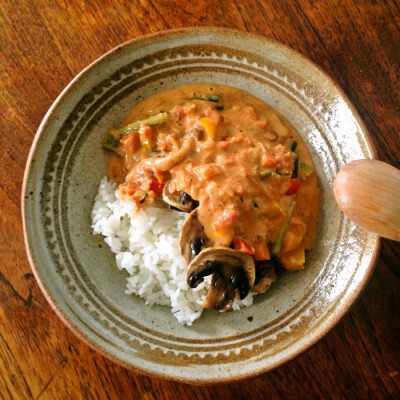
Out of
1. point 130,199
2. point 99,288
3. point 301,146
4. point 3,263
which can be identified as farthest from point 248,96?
point 3,263

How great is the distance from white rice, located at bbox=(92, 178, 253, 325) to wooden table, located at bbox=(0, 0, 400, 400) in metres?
0.60

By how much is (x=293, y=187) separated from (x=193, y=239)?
84cm

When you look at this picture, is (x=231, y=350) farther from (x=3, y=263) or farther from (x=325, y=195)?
(x=3, y=263)

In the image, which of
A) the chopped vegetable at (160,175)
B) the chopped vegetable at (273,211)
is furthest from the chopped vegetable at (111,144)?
the chopped vegetable at (273,211)

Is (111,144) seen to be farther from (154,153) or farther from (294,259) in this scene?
(294,259)

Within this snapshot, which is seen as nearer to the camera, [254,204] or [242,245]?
[242,245]

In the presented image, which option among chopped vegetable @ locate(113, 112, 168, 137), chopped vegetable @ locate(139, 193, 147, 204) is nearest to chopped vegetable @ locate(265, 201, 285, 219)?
chopped vegetable @ locate(139, 193, 147, 204)

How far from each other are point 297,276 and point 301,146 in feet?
3.17

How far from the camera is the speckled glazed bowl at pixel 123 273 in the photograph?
299 centimetres

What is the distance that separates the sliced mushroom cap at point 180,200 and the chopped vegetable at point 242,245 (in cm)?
40

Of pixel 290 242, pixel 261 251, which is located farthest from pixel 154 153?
pixel 290 242

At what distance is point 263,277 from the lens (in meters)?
3.27

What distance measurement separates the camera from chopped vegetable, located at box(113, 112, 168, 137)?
3.45 meters

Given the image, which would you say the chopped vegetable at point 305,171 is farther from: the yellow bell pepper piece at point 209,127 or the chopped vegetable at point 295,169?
the yellow bell pepper piece at point 209,127
